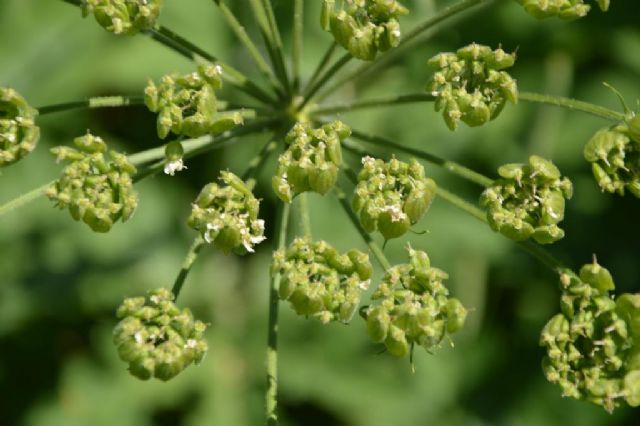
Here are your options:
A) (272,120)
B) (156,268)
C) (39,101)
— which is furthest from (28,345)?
(272,120)

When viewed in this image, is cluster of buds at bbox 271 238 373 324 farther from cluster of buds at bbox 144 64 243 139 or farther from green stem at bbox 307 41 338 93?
green stem at bbox 307 41 338 93

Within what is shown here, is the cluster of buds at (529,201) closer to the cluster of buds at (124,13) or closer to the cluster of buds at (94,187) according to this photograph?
the cluster of buds at (94,187)

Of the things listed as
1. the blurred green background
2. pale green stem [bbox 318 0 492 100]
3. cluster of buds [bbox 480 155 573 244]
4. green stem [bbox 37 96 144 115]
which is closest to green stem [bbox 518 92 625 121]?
cluster of buds [bbox 480 155 573 244]

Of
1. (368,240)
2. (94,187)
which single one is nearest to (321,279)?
(368,240)

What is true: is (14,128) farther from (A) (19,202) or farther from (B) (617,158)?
(B) (617,158)

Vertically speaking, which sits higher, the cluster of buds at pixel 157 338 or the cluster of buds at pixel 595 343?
the cluster of buds at pixel 157 338

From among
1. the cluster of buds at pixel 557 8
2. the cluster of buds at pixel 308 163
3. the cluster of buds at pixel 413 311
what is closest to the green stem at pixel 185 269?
the cluster of buds at pixel 308 163

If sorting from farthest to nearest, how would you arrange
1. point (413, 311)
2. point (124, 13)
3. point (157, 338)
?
point (124, 13), point (157, 338), point (413, 311)
